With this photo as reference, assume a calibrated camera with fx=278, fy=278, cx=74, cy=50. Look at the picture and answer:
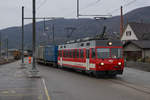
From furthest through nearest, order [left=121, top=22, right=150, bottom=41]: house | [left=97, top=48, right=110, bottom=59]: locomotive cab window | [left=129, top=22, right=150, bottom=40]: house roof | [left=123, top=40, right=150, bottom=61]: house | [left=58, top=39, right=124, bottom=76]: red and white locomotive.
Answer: [left=121, top=22, right=150, bottom=41]: house < [left=129, top=22, right=150, bottom=40]: house roof < [left=123, top=40, right=150, bottom=61]: house < [left=97, top=48, right=110, bottom=59]: locomotive cab window < [left=58, top=39, right=124, bottom=76]: red and white locomotive

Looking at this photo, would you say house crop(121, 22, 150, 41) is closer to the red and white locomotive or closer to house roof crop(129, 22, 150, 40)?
house roof crop(129, 22, 150, 40)

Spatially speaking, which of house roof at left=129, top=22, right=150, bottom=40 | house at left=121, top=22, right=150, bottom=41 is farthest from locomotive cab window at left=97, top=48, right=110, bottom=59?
house at left=121, top=22, right=150, bottom=41

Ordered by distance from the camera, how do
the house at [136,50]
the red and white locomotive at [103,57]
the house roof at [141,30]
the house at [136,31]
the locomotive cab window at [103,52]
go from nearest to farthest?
the red and white locomotive at [103,57]
the locomotive cab window at [103,52]
the house at [136,50]
the house roof at [141,30]
the house at [136,31]

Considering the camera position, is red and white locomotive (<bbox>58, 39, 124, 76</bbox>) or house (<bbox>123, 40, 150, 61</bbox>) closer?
red and white locomotive (<bbox>58, 39, 124, 76</bbox>)

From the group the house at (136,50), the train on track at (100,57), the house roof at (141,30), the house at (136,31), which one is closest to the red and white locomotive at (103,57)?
the train on track at (100,57)

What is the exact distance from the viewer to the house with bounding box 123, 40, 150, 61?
37953 mm

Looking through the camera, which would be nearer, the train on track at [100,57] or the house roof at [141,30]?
the train on track at [100,57]

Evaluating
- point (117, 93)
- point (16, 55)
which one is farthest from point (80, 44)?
point (16, 55)

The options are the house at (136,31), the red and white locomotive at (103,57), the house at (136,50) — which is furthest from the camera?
the house at (136,31)

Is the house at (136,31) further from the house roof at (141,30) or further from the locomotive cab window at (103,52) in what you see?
the locomotive cab window at (103,52)

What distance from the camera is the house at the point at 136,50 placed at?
37953mm

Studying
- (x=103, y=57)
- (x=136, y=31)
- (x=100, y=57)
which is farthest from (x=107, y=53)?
(x=136, y=31)

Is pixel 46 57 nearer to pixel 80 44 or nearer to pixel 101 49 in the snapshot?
pixel 80 44

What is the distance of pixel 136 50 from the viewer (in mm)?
40281
